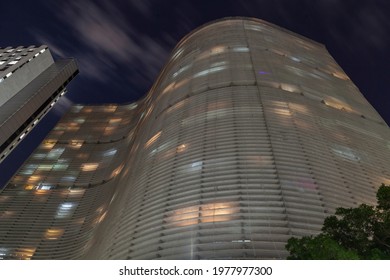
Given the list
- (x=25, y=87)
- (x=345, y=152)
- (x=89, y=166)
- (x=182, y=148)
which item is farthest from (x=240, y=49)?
(x=25, y=87)

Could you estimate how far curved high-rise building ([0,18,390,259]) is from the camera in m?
17.3

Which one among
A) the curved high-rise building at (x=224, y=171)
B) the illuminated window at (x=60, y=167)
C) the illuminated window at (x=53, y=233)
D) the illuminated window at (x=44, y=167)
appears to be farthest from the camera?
the illuminated window at (x=44, y=167)

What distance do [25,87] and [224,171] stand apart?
5029 cm

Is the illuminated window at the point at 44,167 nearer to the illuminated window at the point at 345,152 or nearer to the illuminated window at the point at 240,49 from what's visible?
the illuminated window at the point at 240,49

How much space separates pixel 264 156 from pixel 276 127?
3585 millimetres

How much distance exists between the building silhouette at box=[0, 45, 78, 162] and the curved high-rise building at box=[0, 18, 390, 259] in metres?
7.82

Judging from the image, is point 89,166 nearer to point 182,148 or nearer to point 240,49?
point 240,49

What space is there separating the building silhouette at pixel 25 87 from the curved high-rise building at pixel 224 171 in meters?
7.82

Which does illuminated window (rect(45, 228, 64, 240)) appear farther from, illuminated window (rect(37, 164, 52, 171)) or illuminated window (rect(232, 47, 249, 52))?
illuminated window (rect(232, 47, 249, 52))

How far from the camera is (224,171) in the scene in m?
20.4

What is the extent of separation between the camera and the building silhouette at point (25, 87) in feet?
172

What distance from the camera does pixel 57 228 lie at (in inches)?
1414

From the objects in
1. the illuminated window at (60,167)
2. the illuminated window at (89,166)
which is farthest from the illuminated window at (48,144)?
the illuminated window at (89,166)
